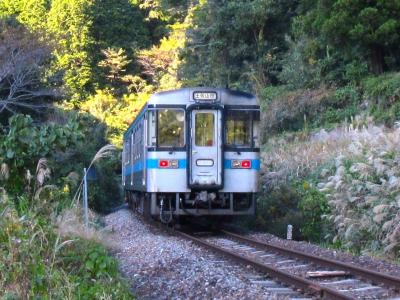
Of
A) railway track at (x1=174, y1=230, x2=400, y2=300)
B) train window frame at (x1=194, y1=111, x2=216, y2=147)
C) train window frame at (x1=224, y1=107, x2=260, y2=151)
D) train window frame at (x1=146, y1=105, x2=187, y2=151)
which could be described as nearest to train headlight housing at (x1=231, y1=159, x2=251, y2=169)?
train window frame at (x1=224, y1=107, x2=260, y2=151)

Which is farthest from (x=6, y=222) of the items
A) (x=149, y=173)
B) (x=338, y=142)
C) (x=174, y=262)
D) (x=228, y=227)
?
(x=338, y=142)

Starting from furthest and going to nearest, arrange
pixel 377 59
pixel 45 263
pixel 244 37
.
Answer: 1. pixel 244 37
2. pixel 377 59
3. pixel 45 263

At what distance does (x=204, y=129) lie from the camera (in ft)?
47.7

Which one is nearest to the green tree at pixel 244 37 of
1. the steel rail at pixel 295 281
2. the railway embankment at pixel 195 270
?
the railway embankment at pixel 195 270

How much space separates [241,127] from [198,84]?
16.0m

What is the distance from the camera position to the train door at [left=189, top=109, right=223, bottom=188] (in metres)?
14.3

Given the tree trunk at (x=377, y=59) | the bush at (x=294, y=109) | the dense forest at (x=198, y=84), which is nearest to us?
the dense forest at (x=198, y=84)

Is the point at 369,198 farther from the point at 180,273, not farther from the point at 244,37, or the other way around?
the point at 244,37

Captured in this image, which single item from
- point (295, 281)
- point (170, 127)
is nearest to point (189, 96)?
point (170, 127)

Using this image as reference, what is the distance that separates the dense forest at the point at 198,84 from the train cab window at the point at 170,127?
1.65 metres

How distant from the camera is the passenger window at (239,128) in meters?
14.7

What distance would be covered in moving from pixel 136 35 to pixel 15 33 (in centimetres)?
2710

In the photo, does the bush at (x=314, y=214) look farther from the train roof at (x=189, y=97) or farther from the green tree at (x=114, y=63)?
the green tree at (x=114, y=63)

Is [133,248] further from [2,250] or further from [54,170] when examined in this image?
[2,250]
